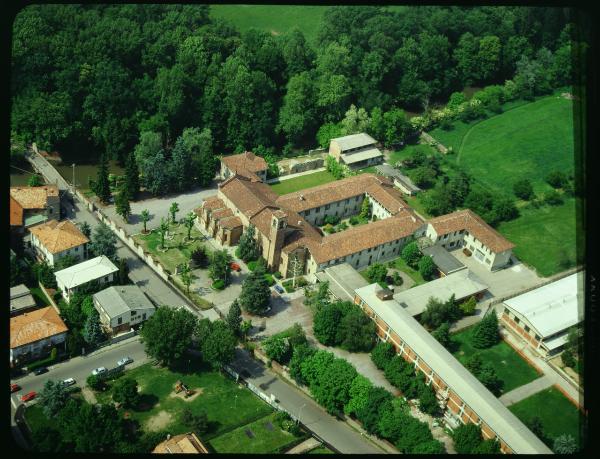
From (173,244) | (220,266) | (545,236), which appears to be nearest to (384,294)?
(220,266)

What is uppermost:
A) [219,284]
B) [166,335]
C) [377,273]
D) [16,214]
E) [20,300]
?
[16,214]

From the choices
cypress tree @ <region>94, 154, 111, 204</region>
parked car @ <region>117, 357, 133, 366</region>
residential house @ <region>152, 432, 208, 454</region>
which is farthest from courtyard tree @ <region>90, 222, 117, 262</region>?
residential house @ <region>152, 432, 208, 454</region>

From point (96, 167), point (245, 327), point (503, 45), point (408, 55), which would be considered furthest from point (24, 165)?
point (503, 45)

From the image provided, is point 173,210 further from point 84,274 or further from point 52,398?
point 52,398

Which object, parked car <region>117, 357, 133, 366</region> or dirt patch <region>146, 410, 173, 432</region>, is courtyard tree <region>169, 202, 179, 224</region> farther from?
dirt patch <region>146, 410, 173, 432</region>

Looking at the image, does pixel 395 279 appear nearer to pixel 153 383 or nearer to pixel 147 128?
pixel 153 383

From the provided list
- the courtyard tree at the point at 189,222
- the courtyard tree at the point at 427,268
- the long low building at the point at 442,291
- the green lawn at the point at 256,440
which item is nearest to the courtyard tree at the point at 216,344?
the green lawn at the point at 256,440
